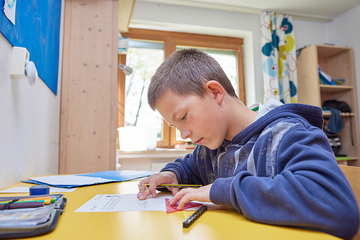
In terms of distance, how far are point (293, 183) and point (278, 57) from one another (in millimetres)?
2825

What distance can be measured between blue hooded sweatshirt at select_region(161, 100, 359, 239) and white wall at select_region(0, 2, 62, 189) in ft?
2.01

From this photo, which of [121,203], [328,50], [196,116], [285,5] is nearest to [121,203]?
[121,203]

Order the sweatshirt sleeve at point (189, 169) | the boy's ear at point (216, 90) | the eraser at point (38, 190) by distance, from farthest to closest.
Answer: the sweatshirt sleeve at point (189, 169) < the boy's ear at point (216, 90) < the eraser at point (38, 190)

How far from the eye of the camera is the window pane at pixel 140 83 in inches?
109

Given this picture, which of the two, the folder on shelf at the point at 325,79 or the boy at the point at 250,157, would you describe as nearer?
the boy at the point at 250,157

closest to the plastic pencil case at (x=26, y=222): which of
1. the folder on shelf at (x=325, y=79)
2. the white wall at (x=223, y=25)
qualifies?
the white wall at (x=223, y=25)

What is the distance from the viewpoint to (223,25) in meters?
2.95

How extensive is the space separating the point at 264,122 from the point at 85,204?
43cm

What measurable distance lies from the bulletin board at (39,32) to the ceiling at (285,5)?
171 cm

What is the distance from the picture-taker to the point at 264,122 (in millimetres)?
614

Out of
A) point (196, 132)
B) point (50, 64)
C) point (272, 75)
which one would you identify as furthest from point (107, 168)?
point (272, 75)

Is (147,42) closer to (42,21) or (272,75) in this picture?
(272,75)

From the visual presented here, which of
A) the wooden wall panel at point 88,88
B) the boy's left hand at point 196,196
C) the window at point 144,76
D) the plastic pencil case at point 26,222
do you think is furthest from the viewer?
the window at point 144,76

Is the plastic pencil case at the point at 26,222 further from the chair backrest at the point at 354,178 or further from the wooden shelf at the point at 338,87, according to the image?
the wooden shelf at the point at 338,87
